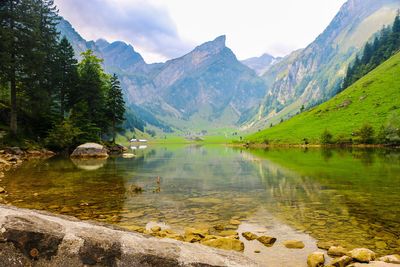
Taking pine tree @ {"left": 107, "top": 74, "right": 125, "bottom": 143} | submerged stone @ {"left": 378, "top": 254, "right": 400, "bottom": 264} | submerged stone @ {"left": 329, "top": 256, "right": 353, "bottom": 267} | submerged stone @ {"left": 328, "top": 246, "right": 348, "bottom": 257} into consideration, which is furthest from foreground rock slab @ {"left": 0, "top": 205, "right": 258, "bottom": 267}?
pine tree @ {"left": 107, "top": 74, "right": 125, "bottom": 143}

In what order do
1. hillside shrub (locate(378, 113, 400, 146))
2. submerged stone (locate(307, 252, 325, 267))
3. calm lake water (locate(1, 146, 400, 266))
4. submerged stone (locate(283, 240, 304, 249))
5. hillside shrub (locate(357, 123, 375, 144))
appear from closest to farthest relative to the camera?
submerged stone (locate(307, 252, 325, 267)), submerged stone (locate(283, 240, 304, 249)), calm lake water (locate(1, 146, 400, 266)), hillside shrub (locate(378, 113, 400, 146)), hillside shrub (locate(357, 123, 375, 144))

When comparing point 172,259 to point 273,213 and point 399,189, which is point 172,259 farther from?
point 399,189

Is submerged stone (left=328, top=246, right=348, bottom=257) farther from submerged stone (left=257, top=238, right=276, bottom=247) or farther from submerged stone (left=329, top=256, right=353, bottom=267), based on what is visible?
submerged stone (left=257, top=238, right=276, bottom=247)

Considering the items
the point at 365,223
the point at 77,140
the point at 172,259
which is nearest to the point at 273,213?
the point at 365,223

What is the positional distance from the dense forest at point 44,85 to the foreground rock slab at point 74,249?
5218 centimetres

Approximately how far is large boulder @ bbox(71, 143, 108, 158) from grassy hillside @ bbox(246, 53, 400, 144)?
101295mm

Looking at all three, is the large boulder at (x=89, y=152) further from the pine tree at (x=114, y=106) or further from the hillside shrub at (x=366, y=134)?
the hillside shrub at (x=366, y=134)

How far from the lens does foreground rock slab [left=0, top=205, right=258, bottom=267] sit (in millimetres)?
6160

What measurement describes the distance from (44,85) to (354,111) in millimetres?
139081

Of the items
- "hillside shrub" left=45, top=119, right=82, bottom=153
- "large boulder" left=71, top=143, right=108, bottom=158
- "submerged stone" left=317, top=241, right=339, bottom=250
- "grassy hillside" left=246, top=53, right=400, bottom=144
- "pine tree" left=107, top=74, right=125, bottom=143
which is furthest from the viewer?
"grassy hillside" left=246, top=53, right=400, bottom=144

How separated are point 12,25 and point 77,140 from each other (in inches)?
1083

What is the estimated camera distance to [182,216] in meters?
18.3

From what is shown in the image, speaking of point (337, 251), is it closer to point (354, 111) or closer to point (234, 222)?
point (234, 222)

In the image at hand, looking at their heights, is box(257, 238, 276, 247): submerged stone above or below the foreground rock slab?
below
